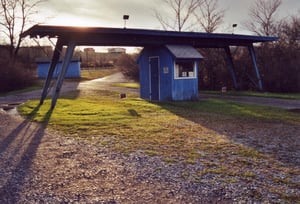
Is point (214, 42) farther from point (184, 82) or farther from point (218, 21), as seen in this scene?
point (218, 21)

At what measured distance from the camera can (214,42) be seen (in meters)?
17.1

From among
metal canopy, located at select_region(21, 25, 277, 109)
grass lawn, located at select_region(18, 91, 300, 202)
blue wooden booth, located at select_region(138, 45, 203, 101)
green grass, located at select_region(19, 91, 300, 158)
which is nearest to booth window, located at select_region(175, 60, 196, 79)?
blue wooden booth, located at select_region(138, 45, 203, 101)

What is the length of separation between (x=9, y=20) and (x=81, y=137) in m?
33.1

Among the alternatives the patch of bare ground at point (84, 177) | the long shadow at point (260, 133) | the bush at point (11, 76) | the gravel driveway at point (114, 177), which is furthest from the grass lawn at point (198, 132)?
the bush at point (11, 76)

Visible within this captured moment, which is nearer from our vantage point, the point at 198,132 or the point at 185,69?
the point at 198,132

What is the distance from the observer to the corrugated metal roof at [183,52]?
47.9 feet

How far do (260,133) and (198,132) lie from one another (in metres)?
1.48

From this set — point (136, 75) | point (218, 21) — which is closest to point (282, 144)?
point (218, 21)

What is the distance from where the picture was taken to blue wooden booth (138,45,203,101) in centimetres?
1486

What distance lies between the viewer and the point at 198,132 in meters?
7.76

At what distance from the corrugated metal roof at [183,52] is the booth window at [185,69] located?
40 centimetres

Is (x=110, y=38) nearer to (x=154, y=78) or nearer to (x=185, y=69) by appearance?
(x=154, y=78)

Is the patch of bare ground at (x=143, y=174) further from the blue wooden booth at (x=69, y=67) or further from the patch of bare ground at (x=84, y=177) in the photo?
the blue wooden booth at (x=69, y=67)

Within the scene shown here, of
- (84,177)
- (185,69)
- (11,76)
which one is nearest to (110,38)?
(185,69)
